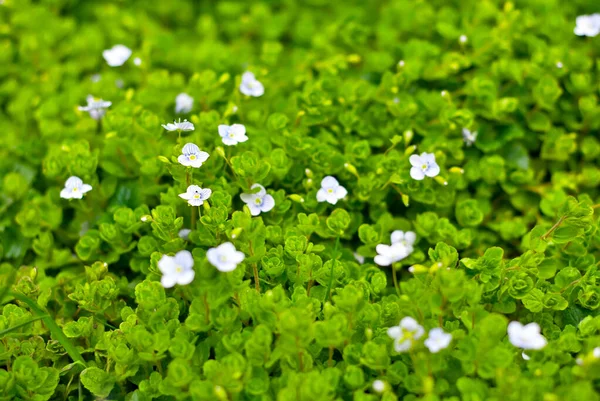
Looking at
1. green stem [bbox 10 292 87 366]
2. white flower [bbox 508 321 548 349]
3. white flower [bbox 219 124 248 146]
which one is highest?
white flower [bbox 219 124 248 146]

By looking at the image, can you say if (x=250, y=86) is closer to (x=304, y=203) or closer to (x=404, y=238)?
(x=304, y=203)

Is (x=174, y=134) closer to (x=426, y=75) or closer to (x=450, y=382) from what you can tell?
(x=426, y=75)

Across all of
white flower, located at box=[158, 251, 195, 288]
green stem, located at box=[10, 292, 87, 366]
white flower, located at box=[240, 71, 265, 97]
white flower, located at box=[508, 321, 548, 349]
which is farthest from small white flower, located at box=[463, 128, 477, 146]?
green stem, located at box=[10, 292, 87, 366]

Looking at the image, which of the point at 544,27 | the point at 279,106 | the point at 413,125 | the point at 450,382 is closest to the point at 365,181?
the point at 413,125

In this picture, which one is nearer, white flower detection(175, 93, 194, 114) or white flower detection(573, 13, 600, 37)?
white flower detection(175, 93, 194, 114)

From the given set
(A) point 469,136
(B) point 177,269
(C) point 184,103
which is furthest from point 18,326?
(A) point 469,136

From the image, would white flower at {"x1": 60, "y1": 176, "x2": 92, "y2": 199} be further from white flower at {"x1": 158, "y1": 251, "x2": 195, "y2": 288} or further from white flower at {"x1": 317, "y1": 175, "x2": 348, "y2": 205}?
white flower at {"x1": 317, "y1": 175, "x2": 348, "y2": 205}

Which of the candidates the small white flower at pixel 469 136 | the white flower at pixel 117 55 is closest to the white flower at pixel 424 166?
the small white flower at pixel 469 136

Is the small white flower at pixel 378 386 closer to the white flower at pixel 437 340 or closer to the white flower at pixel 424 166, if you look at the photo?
the white flower at pixel 437 340
